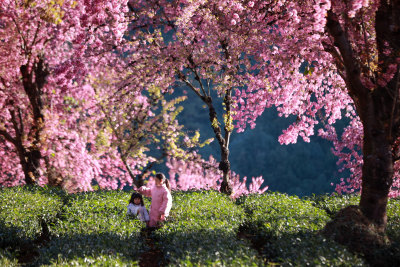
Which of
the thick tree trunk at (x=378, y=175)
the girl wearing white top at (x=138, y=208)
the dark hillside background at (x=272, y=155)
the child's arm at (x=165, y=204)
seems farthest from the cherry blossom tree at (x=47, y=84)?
the dark hillside background at (x=272, y=155)

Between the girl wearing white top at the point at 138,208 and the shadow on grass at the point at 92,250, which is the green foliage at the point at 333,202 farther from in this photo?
the shadow on grass at the point at 92,250

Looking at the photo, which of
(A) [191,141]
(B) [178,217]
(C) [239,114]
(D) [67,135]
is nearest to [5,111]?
(D) [67,135]

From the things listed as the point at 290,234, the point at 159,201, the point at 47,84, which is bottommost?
the point at 290,234

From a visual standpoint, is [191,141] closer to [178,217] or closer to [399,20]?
[178,217]

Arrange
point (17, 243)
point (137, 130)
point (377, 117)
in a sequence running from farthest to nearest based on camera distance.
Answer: point (137, 130) → point (17, 243) → point (377, 117)

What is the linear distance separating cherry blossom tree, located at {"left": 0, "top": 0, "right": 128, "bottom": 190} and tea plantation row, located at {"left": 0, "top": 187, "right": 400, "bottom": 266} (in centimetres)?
511

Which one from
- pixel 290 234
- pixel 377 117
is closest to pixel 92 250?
pixel 290 234

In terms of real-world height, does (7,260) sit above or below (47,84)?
below

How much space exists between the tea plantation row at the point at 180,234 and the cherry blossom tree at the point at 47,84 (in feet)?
16.8

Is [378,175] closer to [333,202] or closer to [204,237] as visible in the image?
[204,237]

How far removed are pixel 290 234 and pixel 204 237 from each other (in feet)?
6.24

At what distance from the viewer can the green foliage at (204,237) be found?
682cm

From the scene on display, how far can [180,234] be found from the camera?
8.73m

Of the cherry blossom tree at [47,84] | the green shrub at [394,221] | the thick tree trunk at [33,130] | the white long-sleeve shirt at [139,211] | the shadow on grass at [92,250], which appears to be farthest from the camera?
the thick tree trunk at [33,130]
